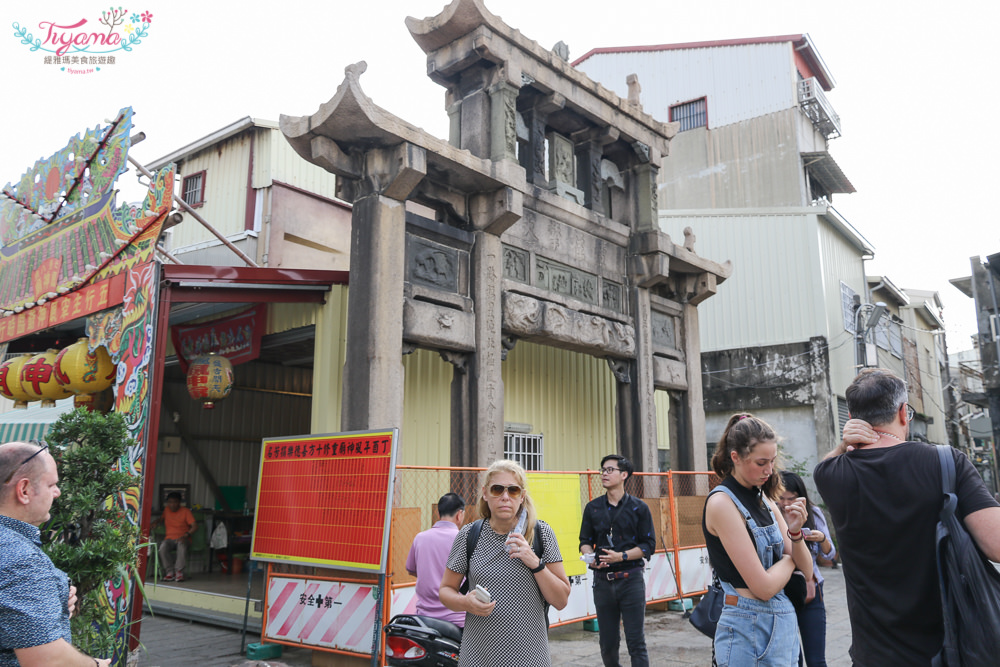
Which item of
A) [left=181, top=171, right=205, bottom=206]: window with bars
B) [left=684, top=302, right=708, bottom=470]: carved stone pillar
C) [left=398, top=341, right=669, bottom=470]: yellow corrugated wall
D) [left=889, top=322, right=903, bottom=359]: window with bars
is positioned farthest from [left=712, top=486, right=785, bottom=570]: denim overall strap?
[left=889, top=322, right=903, bottom=359]: window with bars

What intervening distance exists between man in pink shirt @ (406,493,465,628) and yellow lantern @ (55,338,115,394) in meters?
5.12

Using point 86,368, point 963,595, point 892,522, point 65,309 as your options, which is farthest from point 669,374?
point 963,595

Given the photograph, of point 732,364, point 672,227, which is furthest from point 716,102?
point 732,364

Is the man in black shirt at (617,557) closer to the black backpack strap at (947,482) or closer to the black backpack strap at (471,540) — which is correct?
the black backpack strap at (471,540)

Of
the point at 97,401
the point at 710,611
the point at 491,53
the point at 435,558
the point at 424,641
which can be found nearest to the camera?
the point at 710,611

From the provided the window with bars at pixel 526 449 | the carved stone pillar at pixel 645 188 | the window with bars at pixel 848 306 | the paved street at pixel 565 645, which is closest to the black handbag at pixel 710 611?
the paved street at pixel 565 645

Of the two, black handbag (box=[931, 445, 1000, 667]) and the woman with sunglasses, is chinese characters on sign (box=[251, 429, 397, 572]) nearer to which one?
the woman with sunglasses

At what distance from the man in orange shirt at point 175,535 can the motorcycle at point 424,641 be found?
9.51m

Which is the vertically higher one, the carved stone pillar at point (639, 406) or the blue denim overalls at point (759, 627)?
the carved stone pillar at point (639, 406)

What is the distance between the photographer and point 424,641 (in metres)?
5.16

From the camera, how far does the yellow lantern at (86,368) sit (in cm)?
889

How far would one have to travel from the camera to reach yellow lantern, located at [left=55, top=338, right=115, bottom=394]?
8.89 meters

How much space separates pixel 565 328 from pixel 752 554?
310 inches

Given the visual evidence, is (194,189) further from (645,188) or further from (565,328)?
(645,188)
